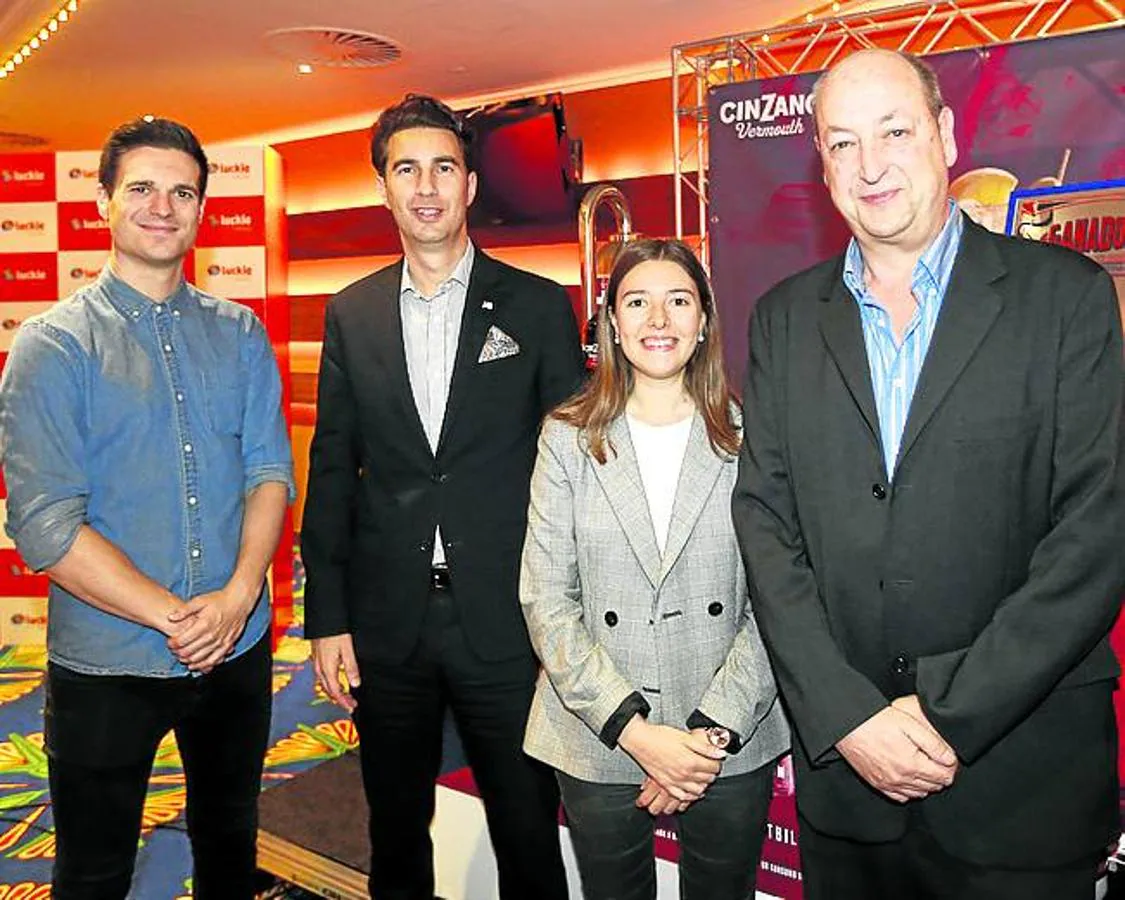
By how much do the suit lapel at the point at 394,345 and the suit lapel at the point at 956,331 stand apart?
965mm

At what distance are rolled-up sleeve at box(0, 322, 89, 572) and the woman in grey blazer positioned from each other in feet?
2.75

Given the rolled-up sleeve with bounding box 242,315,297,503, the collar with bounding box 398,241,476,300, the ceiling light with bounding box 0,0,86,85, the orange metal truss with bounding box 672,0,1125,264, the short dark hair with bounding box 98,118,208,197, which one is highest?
the ceiling light with bounding box 0,0,86,85

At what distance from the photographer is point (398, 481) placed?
6.75ft

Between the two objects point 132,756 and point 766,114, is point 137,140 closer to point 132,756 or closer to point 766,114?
point 132,756

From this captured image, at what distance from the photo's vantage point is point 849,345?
1556mm

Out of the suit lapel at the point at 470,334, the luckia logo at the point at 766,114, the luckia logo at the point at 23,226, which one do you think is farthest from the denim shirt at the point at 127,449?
the luckia logo at the point at 23,226

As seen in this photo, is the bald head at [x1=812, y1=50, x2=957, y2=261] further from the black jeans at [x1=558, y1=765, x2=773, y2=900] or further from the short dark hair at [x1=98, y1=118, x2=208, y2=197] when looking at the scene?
the short dark hair at [x1=98, y1=118, x2=208, y2=197]

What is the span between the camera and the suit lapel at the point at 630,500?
5.72 feet

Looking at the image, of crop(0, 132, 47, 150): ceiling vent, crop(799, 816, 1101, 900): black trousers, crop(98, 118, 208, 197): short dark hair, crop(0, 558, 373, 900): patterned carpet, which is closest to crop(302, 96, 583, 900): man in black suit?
crop(98, 118, 208, 197): short dark hair

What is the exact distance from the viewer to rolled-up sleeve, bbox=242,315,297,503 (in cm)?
211

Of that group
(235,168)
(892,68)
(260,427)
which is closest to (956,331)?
(892,68)

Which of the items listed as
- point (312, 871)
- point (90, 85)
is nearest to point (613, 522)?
point (312, 871)

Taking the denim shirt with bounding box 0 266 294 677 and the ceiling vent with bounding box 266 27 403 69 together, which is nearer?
the denim shirt with bounding box 0 266 294 677

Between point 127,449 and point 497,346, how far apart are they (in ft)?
2.40
